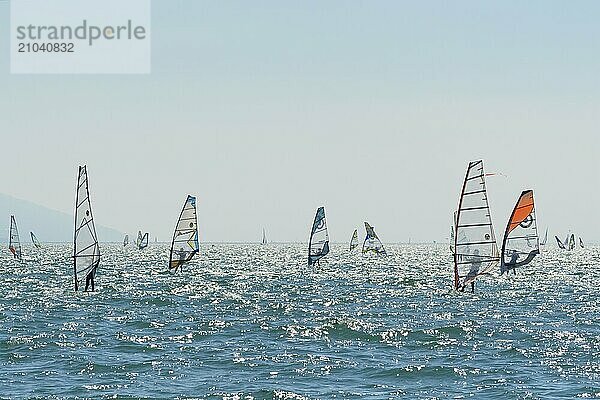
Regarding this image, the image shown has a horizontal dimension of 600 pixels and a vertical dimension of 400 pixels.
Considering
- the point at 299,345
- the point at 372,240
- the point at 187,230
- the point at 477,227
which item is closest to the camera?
the point at 299,345

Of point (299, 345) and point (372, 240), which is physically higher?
point (372, 240)

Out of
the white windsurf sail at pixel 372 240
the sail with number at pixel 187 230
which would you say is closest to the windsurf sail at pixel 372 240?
the white windsurf sail at pixel 372 240

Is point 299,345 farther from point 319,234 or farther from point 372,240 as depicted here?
point 372,240

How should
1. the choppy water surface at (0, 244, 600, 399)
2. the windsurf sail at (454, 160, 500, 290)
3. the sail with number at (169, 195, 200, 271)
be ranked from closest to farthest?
the choppy water surface at (0, 244, 600, 399)
the windsurf sail at (454, 160, 500, 290)
the sail with number at (169, 195, 200, 271)

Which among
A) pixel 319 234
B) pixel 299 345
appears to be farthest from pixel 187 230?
pixel 299 345

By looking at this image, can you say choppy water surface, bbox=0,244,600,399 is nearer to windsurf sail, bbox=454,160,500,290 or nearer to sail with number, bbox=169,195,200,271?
windsurf sail, bbox=454,160,500,290

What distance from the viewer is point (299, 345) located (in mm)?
27375

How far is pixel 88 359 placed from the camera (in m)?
24.4

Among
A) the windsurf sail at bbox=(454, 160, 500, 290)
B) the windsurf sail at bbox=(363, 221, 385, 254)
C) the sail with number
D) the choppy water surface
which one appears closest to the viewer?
the choppy water surface

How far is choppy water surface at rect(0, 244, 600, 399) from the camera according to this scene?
2070 centimetres

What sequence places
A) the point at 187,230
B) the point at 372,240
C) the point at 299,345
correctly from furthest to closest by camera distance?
the point at 372,240, the point at 187,230, the point at 299,345

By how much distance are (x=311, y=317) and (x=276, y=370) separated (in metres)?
13.1

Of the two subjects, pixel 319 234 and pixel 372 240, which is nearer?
pixel 319 234

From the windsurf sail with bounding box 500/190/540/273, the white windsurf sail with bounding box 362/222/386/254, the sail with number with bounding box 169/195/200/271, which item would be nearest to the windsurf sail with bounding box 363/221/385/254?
the white windsurf sail with bounding box 362/222/386/254
